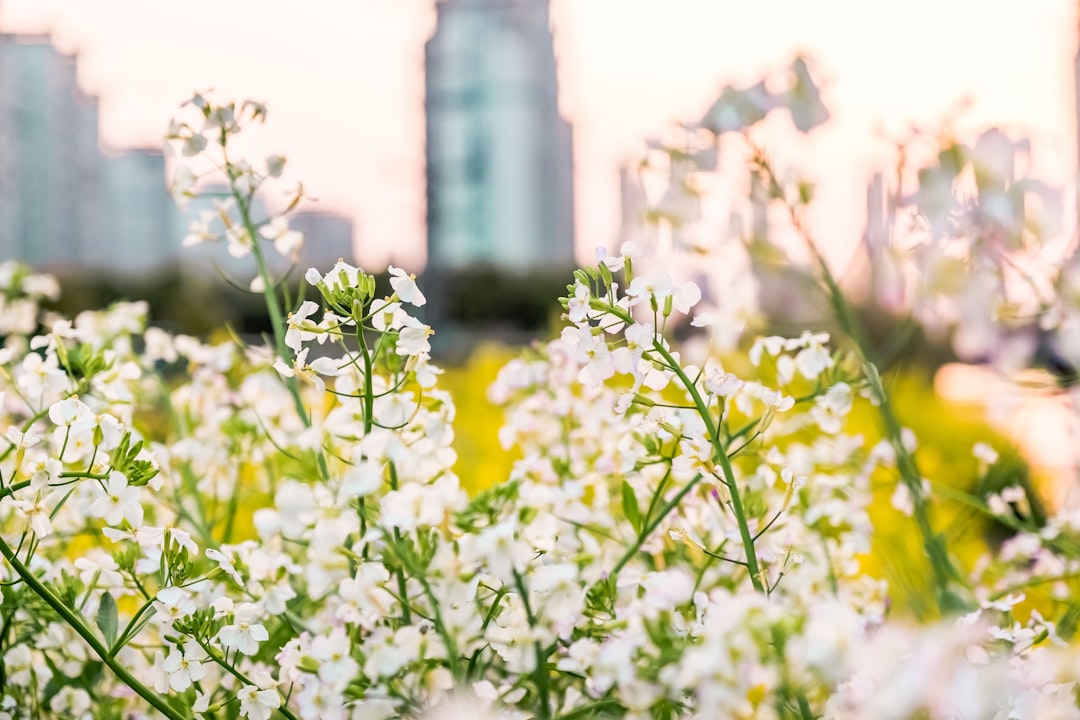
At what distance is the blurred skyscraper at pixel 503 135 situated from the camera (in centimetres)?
4606

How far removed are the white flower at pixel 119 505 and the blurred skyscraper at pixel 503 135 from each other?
4445 centimetres

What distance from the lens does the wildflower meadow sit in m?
0.51

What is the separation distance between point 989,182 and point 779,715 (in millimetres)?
486

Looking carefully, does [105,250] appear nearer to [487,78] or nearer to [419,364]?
[487,78]

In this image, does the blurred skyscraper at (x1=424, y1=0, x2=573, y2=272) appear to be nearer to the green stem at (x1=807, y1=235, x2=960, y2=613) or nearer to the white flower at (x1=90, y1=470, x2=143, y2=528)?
the green stem at (x1=807, y1=235, x2=960, y2=613)

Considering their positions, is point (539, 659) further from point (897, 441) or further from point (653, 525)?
point (897, 441)

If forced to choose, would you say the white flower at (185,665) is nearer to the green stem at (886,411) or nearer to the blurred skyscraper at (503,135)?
the green stem at (886,411)

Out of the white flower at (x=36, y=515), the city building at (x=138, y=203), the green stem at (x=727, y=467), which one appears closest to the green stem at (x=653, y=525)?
the green stem at (x=727, y=467)

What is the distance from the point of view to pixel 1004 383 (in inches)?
40.9

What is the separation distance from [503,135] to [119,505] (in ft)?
158

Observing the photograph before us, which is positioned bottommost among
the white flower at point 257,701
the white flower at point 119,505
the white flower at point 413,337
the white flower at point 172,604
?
the white flower at point 257,701

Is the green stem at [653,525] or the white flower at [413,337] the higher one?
the white flower at [413,337]

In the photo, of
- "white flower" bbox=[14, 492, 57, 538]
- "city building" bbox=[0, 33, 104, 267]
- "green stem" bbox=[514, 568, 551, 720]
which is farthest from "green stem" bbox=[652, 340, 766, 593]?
"city building" bbox=[0, 33, 104, 267]

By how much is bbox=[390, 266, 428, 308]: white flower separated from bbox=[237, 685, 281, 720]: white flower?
0.78 feet
